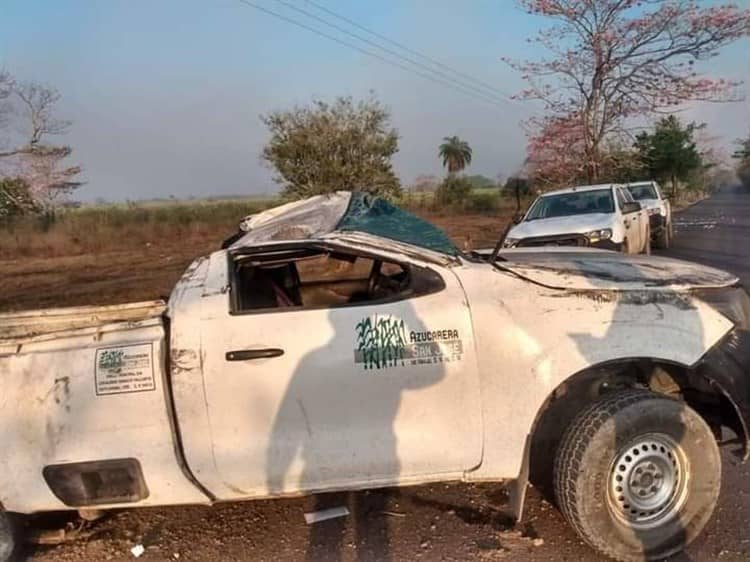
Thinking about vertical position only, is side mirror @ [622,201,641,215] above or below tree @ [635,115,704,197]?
below

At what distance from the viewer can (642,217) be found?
11.6 metres

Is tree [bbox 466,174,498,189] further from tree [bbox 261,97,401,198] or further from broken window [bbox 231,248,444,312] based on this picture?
broken window [bbox 231,248,444,312]

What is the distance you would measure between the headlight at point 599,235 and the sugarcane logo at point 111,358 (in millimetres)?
8296

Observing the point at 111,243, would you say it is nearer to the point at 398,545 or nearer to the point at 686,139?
the point at 398,545

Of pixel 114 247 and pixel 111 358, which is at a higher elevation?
pixel 114 247

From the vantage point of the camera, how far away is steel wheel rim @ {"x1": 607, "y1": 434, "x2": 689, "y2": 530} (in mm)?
2850

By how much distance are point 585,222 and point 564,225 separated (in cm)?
40

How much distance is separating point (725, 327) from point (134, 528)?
10.9ft

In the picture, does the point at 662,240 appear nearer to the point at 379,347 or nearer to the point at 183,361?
the point at 379,347

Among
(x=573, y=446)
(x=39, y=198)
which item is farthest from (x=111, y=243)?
(x=573, y=446)

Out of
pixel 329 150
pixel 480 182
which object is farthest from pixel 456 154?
pixel 329 150

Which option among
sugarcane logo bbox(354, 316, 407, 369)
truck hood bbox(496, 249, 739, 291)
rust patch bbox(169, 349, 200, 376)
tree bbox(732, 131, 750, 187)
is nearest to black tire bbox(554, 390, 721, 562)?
truck hood bbox(496, 249, 739, 291)

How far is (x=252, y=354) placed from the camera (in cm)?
274

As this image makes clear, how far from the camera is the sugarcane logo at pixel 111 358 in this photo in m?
2.74
